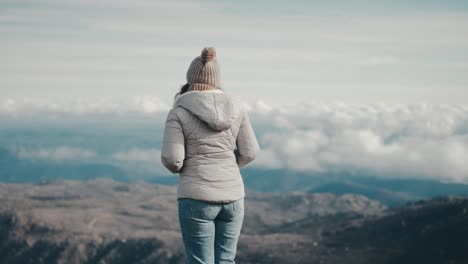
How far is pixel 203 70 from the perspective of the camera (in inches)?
415

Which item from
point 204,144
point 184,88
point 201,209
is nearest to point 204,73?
point 184,88

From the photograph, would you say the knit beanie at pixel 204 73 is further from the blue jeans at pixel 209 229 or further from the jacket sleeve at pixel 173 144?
the blue jeans at pixel 209 229

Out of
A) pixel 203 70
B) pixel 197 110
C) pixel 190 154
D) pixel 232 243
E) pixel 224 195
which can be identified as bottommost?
pixel 232 243

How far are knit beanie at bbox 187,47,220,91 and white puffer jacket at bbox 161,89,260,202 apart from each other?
0.19 meters

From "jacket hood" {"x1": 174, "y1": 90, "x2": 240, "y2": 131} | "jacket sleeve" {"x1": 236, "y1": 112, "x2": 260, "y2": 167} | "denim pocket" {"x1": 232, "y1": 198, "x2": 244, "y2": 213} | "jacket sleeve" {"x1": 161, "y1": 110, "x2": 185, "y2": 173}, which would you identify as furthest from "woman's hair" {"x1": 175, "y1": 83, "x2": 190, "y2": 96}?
"denim pocket" {"x1": 232, "y1": 198, "x2": 244, "y2": 213}

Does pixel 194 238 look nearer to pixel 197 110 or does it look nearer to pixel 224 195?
pixel 224 195

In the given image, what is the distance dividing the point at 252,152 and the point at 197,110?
4.40 feet

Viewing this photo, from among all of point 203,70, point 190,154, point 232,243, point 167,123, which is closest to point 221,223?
point 232,243

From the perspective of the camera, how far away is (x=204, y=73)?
10.5 m

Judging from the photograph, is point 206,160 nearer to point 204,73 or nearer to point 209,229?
point 209,229

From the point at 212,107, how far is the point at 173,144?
2.83 ft

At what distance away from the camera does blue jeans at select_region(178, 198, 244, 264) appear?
10.1 m

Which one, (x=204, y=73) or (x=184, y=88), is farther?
(x=184, y=88)

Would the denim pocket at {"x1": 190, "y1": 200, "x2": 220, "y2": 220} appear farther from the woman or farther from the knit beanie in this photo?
the knit beanie
